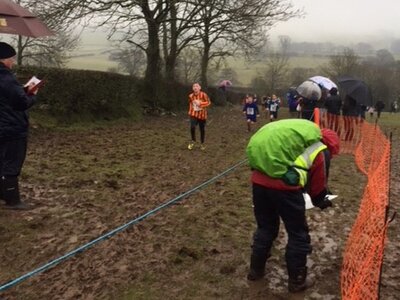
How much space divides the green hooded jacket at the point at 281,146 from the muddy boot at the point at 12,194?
11.9 ft

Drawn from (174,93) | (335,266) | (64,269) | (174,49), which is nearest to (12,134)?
(64,269)

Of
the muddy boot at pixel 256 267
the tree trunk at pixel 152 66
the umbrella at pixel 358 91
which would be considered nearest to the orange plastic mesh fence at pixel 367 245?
the muddy boot at pixel 256 267

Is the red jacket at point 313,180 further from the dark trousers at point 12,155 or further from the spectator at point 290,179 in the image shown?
the dark trousers at point 12,155

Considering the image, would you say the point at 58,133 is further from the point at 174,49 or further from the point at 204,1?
the point at 174,49

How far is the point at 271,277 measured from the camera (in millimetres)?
4574

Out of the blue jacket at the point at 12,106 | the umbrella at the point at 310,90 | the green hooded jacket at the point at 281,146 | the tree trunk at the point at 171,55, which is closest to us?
the green hooded jacket at the point at 281,146

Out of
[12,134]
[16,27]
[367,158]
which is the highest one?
[16,27]

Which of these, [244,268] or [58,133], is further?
[58,133]

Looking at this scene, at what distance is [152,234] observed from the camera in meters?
5.59

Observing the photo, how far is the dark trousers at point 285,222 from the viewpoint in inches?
159

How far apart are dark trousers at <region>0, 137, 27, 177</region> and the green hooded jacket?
345cm

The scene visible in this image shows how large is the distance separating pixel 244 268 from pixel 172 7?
67.8ft

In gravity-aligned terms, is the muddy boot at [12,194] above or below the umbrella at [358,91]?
below

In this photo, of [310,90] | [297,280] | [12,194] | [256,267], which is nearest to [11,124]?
[12,194]
